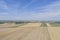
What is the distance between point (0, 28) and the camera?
9.16 m

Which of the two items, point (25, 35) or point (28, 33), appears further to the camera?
point (28, 33)

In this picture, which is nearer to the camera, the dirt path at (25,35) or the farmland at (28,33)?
the dirt path at (25,35)

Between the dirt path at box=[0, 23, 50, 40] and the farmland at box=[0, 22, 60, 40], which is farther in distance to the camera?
the farmland at box=[0, 22, 60, 40]
